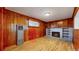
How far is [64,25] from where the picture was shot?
894 centimetres

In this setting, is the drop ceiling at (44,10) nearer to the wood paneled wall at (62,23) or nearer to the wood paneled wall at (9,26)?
the wood paneled wall at (9,26)

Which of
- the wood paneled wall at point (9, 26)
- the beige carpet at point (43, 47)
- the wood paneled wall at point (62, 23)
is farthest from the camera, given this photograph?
the wood paneled wall at point (62, 23)

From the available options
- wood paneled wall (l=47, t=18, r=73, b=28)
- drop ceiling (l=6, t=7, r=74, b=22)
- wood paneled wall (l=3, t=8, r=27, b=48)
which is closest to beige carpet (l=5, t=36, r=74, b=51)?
wood paneled wall (l=3, t=8, r=27, b=48)

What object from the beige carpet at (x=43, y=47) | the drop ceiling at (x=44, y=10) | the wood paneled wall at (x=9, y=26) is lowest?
the beige carpet at (x=43, y=47)

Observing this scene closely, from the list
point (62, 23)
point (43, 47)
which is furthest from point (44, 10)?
point (62, 23)

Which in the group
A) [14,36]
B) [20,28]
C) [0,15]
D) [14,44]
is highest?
[0,15]

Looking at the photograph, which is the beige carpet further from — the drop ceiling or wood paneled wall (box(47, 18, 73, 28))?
wood paneled wall (box(47, 18, 73, 28))

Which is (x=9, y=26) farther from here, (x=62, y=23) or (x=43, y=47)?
(x=62, y=23)

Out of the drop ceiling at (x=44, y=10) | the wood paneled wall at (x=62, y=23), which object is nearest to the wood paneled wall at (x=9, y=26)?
the drop ceiling at (x=44, y=10)
